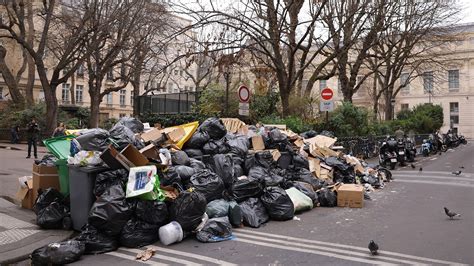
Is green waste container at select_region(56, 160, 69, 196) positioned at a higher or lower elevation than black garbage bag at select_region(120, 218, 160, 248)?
higher

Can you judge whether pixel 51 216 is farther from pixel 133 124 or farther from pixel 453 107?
pixel 453 107

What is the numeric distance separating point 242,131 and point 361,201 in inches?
130

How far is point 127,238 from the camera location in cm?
529

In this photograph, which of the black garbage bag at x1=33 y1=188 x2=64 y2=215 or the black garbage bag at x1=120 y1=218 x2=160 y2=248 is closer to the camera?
the black garbage bag at x1=120 y1=218 x2=160 y2=248

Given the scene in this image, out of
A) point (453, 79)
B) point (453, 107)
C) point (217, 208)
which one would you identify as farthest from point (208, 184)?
point (453, 107)

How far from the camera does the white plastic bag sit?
17.9ft

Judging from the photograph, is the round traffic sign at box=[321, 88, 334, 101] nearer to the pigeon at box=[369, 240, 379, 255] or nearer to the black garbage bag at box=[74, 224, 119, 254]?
the pigeon at box=[369, 240, 379, 255]

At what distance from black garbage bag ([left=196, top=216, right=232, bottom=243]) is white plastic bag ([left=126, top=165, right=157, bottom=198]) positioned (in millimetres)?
920

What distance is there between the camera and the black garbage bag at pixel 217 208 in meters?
6.18

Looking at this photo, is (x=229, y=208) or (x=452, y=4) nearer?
(x=229, y=208)

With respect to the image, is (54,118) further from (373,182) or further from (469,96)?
(469,96)

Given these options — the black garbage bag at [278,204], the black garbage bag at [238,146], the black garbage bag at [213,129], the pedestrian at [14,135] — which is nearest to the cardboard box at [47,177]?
the black garbage bag at [213,129]

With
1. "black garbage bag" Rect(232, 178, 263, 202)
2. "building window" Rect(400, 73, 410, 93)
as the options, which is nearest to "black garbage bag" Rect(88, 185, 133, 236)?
"black garbage bag" Rect(232, 178, 263, 202)

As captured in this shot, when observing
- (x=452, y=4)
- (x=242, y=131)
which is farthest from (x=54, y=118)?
(x=452, y=4)
